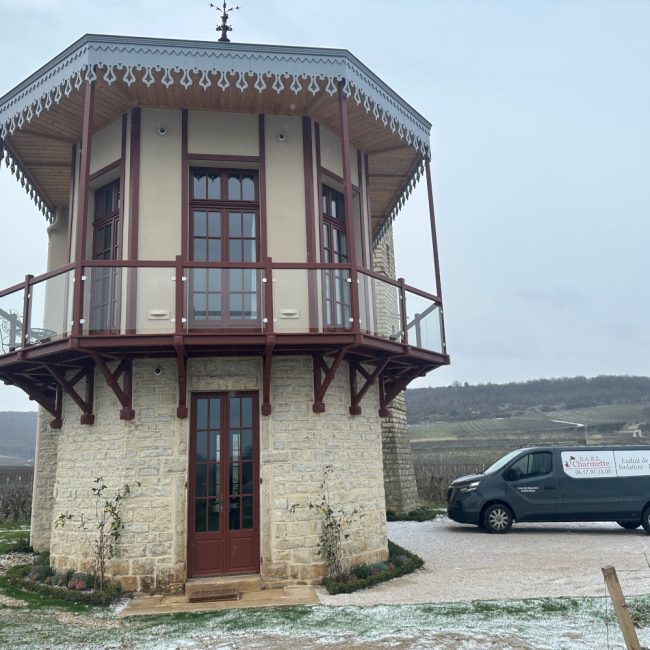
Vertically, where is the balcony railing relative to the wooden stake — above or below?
above

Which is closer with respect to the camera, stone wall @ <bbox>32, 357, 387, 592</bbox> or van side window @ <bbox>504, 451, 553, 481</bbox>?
stone wall @ <bbox>32, 357, 387, 592</bbox>

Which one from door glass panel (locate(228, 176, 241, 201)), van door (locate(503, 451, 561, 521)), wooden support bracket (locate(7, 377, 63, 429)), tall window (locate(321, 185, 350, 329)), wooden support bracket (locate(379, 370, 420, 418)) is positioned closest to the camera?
tall window (locate(321, 185, 350, 329))

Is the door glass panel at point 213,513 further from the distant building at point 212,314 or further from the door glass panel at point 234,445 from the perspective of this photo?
the door glass panel at point 234,445

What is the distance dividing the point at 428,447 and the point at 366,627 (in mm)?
41336

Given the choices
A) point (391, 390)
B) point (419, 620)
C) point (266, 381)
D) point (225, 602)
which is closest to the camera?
point (419, 620)

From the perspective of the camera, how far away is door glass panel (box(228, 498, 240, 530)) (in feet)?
30.4

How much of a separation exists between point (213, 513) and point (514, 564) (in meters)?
4.85

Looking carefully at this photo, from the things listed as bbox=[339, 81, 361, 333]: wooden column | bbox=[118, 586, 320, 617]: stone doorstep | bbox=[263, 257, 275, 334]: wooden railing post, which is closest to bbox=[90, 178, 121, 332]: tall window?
bbox=[263, 257, 275, 334]: wooden railing post

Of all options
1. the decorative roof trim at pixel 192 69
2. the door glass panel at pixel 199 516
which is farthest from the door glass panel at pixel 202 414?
the decorative roof trim at pixel 192 69

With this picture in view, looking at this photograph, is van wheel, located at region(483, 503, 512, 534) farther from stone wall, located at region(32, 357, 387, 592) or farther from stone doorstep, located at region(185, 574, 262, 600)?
stone doorstep, located at region(185, 574, 262, 600)

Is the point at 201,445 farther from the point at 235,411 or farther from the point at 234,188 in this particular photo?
the point at 234,188

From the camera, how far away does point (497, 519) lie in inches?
551

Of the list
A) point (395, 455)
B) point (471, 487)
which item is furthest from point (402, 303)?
point (395, 455)

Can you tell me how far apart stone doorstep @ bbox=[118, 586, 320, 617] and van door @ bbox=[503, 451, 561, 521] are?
21.9 feet
